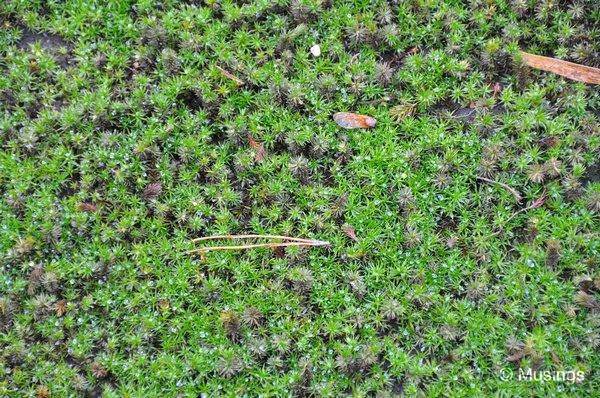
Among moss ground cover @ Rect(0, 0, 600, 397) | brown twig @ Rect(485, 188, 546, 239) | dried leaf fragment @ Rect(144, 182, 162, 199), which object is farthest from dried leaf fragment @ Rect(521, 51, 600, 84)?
dried leaf fragment @ Rect(144, 182, 162, 199)

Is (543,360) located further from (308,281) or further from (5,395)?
(5,395)

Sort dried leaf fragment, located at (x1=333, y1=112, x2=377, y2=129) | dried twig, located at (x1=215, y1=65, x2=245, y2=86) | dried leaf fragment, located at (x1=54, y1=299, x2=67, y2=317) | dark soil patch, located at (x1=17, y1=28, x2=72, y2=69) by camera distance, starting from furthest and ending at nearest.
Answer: dark soil patch, located at (x1=17, y1=28, x2=72, y2=69), dried twig, located at (x1=215, y1=65, x2=245, y2=86), dried leaf fragment, located at (x1=333, y1=112, x2=377, y2=129), dried leaf fragment, located at (x1=54, y1=299, x2=67, y2=317)

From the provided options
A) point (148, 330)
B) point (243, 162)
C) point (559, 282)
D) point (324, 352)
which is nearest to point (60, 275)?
point (148, 330)

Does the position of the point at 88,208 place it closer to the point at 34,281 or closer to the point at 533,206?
the point at 34,281

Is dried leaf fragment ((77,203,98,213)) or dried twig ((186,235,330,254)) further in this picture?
dried leaf fragment ((77,203,98,213))

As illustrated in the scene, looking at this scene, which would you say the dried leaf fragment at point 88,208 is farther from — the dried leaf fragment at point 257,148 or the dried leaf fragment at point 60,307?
the dried leaf fragment at point 257,148

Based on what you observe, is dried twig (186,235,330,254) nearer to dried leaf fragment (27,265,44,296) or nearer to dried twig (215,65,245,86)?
dried leaf fragment (27,265,44,296)
